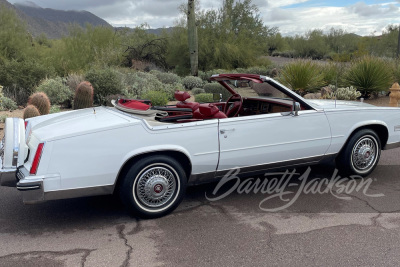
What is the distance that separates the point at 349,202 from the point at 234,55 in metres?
21.2

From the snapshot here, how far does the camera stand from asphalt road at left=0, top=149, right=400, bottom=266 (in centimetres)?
359

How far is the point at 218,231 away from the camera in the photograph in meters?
4.12

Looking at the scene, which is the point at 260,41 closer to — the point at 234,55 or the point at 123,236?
the point at 234,55

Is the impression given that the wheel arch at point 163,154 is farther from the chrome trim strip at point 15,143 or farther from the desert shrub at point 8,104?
the desert shrub at point 8,104

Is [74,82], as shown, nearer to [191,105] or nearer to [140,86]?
[140,86]

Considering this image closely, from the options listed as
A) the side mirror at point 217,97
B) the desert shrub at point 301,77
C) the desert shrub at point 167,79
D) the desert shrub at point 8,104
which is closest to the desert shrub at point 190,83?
the desert shrub at point 167,79

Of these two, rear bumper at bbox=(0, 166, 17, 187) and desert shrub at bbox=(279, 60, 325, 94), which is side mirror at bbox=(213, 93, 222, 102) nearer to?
rear bumper at bbox=(0, 166, 17, 187)

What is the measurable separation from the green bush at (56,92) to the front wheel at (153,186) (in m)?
9.69

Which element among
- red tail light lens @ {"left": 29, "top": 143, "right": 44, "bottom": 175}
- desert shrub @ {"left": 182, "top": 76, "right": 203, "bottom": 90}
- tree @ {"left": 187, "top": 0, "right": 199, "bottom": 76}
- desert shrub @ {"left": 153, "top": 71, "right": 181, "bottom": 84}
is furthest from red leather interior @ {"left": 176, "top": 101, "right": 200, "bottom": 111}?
tree @ {"left": 187, "top": 0, "right": 199, "bottom": 76}

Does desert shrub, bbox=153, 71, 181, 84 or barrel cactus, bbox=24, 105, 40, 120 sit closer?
barrel cactus, bbox=24, 105, 40, 120

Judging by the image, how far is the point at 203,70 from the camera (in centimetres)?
2577

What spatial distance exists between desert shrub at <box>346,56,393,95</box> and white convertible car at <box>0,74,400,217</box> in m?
8.73

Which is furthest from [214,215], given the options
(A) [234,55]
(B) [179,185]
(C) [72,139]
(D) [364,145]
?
(A) [234,55]

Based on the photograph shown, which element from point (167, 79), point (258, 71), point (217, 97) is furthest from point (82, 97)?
point (258, 71)
